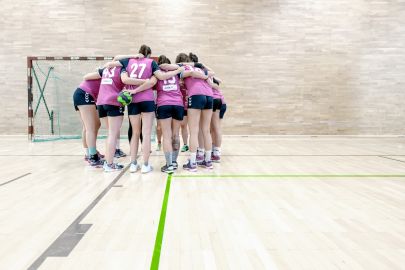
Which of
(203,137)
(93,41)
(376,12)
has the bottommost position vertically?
(203,137)

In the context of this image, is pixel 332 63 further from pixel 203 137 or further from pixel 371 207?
pixel 371 207

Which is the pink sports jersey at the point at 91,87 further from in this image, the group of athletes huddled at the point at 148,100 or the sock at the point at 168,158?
the sock at the point at 168,158

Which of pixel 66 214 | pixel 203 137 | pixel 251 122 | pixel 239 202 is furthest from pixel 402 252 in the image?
pixel 251 122

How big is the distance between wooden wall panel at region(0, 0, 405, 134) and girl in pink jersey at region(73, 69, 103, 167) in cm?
643

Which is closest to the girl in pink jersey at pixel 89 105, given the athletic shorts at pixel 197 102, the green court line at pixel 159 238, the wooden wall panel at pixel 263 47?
the athletic shorts at pixel 197 102

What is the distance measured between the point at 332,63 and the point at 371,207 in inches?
372

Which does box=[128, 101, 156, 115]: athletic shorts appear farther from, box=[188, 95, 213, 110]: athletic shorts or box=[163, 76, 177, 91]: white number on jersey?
box=[188, 95, 213, 110]: athletic shorts

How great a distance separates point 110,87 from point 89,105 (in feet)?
2.54

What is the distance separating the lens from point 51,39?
1114 cm

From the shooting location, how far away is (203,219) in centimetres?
289

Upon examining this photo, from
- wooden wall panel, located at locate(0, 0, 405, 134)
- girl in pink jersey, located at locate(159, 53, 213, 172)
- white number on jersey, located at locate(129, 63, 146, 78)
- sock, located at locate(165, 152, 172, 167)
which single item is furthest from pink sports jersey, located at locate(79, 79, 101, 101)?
wooden wall panel, located at locate(0, 0, 405, 134)

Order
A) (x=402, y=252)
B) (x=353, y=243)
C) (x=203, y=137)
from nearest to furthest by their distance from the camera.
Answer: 1. (x=402, y=252)
2. (x=353, y=243)
3. (x=203, y=137)

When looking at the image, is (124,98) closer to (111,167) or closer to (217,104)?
(111,167)

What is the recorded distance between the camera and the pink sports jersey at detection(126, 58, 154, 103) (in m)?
4.61
